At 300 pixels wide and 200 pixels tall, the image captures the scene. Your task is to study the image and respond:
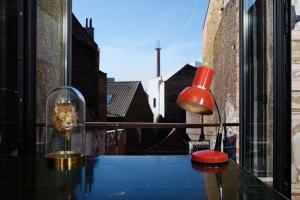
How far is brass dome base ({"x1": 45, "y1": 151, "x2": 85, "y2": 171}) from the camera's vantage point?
118 cm

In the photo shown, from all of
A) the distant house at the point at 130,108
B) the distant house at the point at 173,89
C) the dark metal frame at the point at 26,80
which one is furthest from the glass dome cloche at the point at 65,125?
the distant house at the point at 173,89

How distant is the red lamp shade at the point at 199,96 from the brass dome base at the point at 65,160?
42 centimetres

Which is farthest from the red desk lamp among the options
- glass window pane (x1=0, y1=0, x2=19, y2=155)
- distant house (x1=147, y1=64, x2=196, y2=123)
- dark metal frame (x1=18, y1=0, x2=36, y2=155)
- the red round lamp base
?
distant house (x1=147, y1=64, x2=196, y2=123)

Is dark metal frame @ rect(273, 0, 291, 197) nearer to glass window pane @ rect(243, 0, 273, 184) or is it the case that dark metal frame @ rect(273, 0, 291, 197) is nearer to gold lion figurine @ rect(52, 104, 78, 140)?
glass window pane @ rect(243, 0, 273, 184)

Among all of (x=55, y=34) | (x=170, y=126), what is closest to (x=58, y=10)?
(x=55, y=34)

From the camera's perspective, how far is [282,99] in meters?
1.59

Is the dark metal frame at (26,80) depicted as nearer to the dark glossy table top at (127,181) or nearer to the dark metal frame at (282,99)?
the dark glossy table top at (127,181)

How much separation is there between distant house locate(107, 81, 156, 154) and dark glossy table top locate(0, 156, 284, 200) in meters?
13.1

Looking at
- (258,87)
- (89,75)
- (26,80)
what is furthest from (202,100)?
(89,75)

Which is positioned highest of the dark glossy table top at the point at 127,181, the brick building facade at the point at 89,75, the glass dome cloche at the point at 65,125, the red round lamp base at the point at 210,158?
the brick building facade at the point at 89,75

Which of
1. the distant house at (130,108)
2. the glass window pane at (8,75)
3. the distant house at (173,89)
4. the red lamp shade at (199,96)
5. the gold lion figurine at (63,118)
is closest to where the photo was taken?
the red lamp shade at (199,96)

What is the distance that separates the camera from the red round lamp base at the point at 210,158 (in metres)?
1.27

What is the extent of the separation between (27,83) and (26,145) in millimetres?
304

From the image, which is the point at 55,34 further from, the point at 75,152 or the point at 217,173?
the point at 217,173
